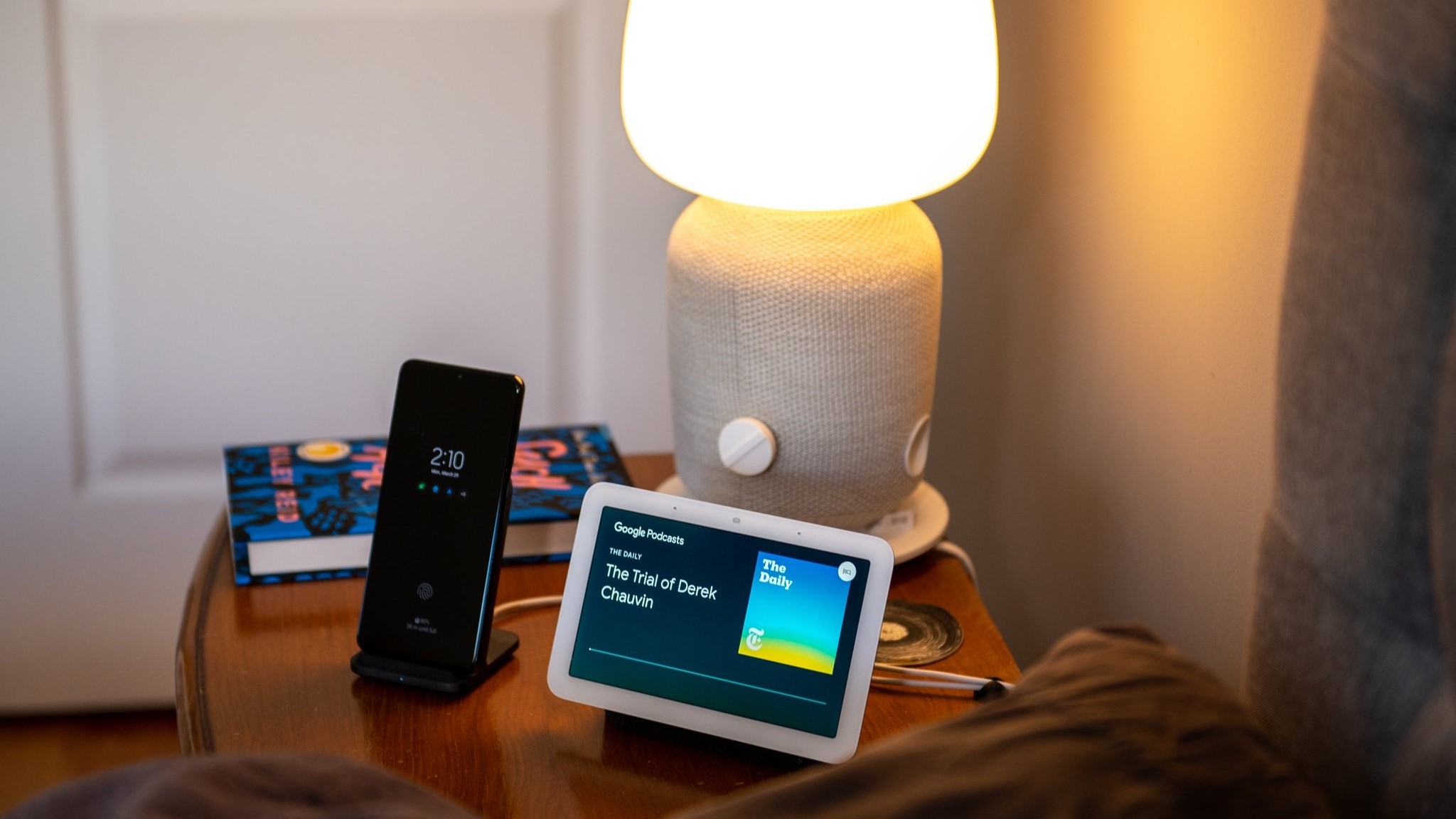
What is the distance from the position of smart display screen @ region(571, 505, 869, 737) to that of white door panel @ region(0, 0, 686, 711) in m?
0.84

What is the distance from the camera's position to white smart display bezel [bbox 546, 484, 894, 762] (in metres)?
0.64

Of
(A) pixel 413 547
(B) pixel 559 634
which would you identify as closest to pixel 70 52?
(A) pixel 413 547

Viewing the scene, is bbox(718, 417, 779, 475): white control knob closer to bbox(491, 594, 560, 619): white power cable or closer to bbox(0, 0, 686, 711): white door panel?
bbox(491, 594, 560, 619): white power cable

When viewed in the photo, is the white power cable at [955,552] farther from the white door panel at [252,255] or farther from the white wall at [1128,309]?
the white door panel at [252,255]

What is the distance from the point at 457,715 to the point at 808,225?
1.19 feet

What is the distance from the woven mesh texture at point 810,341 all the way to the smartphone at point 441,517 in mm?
155

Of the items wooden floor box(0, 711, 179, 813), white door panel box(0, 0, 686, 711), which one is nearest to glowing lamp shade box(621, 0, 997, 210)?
white door panel box(0, 0, 686, 711)

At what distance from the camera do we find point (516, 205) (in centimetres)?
146

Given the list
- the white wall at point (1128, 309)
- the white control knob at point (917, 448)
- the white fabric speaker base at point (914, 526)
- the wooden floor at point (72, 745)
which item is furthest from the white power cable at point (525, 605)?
the wooden floor at point (72, 745)

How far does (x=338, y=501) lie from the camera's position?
2.94 feet

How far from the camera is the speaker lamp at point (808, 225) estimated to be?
28.2 inches

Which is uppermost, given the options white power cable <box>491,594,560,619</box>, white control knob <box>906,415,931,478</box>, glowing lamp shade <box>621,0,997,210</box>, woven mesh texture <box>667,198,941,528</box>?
glowing lamp shade <box>621,0,997,210</box>

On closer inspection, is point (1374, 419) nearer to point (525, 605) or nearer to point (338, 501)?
point (525, 605)

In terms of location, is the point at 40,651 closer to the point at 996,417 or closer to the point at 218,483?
the point at 218,483
